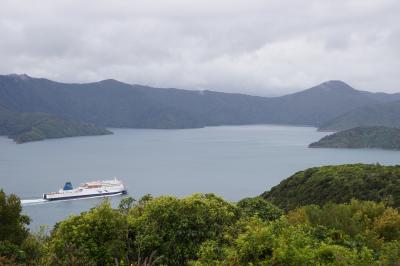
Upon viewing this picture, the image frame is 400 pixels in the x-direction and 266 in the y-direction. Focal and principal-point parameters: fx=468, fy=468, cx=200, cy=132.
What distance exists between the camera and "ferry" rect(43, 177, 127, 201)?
9781cm

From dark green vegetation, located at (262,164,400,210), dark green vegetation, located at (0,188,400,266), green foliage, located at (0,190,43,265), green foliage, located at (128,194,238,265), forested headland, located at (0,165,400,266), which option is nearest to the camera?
forested headland, located at (0,165,400,266)

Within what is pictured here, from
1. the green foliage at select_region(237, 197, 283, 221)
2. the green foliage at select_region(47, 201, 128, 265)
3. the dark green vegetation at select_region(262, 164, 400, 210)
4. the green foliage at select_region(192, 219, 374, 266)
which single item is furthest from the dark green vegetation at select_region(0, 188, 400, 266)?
the dark green vegetation at select_region(262, 164, 400, 210)

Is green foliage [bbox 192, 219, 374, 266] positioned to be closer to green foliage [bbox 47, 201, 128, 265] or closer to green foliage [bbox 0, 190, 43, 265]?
green foliage [bbox 47, 201, 128, 265]

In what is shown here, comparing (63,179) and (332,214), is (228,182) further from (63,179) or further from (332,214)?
(332,214)

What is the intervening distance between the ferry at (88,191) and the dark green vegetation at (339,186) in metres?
50.1

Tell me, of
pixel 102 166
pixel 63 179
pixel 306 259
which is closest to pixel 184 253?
pixel 306 259

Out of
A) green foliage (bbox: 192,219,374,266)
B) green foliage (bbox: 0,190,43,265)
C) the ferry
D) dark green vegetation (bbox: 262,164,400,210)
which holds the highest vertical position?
green foliage (bbox: 192,219,374,266)

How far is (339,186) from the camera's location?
52.9 m

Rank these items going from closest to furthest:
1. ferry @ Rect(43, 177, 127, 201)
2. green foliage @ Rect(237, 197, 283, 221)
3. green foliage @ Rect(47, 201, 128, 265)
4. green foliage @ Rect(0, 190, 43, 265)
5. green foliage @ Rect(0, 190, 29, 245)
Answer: green foliage @ Rect(47, 201, 128, 265) < green foliage @ Rect(0, 190, 43, 265) < green foliage @ Rect(0, 190, 29, 245) < green foliage @ Rect(237, 197, 283, 221) < ferry @ Rect(43, 177, 127, 201)

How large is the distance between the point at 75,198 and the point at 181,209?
8802 centimetres

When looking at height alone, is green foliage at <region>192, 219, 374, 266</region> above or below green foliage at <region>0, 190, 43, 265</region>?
above

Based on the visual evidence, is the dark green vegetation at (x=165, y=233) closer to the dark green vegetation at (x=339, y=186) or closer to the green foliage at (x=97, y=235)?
the green foliage at (x=97, y=235)

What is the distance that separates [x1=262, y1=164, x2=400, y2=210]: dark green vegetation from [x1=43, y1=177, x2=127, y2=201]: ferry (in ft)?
164

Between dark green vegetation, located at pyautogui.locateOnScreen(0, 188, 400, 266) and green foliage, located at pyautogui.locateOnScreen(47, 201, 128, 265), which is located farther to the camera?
green foliage, located at pyautogui.locateOnScreen(47, 201, 128, 265)
